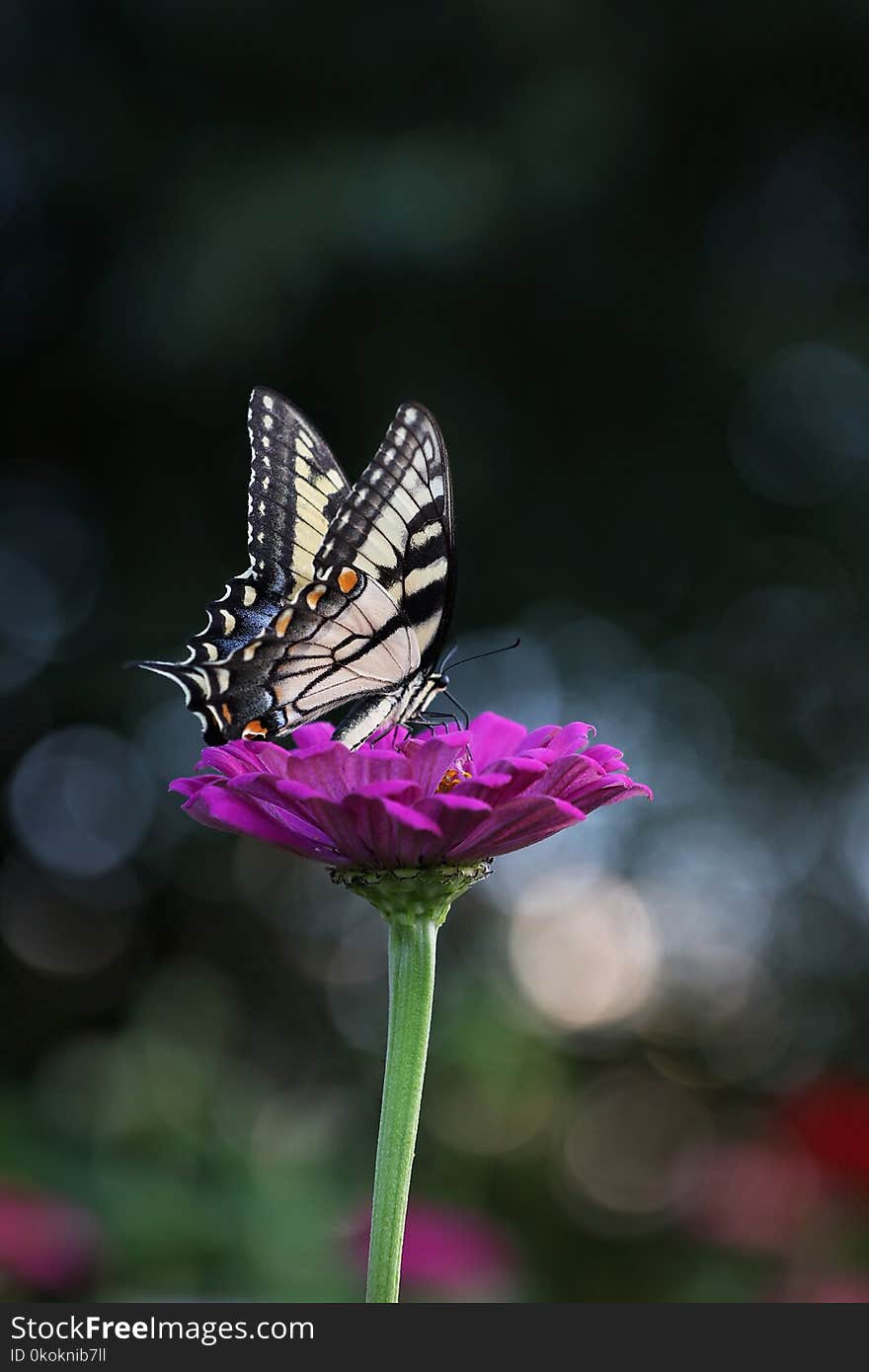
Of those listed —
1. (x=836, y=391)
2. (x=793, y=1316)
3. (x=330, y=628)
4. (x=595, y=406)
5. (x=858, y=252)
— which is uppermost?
(x=858, y=252)

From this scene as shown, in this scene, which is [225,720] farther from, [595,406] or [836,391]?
[836,391]

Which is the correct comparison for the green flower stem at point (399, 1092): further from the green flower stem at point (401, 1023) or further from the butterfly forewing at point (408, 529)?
the butterfly forewing at point (408, 529)

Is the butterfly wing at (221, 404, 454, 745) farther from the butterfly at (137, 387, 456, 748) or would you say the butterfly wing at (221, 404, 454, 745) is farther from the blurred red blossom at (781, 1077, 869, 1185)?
the blurred red blossom at (781, 1077, 869, 1185)

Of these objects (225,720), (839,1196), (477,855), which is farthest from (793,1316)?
(839,1196)

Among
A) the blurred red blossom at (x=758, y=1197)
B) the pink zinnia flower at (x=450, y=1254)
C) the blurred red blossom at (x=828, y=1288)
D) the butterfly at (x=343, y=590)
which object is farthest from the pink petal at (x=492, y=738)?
the blurred red blossom at (x=758, y=1197)

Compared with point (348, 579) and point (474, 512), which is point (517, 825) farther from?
point (474, 512)

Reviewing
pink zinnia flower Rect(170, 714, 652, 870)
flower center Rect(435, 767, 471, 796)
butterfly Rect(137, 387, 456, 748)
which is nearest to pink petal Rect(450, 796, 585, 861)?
pink zinnia flower Rect(170, 714, 652, 870)

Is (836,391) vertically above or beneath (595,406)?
above

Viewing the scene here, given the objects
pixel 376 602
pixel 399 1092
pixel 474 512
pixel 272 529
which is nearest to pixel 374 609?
pixel 376 602
